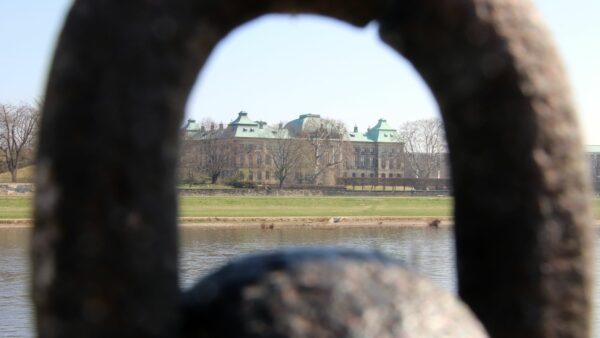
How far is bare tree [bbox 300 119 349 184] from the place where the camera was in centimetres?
6938

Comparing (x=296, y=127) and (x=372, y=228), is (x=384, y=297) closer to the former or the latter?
(x=372, y=228)

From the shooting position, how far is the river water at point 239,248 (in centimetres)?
1194

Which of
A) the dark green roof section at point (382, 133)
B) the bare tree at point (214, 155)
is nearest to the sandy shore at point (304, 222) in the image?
the bare tree at point (214, 155)

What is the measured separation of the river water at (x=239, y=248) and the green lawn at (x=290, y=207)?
243 inches

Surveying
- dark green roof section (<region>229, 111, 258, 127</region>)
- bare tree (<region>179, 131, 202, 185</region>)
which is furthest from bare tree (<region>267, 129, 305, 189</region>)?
dark green roof section (<region>229, 111, 258, 127</region>)

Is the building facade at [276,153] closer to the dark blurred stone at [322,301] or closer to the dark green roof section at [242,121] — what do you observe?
the dark green roof section at [242,121]

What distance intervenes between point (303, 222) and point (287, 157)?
4055 cm

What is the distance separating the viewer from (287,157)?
6806 cm

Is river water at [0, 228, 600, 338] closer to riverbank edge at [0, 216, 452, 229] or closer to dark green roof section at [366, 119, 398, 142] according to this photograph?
riverbank edge at [0, 216, 452, 229]

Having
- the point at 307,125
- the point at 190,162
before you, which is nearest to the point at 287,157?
the point at 190,162

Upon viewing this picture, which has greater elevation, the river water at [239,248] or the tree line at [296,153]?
the tree line at [296,153]

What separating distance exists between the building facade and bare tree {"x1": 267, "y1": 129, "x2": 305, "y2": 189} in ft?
0.29

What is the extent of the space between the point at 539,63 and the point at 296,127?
84.7m

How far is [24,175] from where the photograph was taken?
5816 cm
